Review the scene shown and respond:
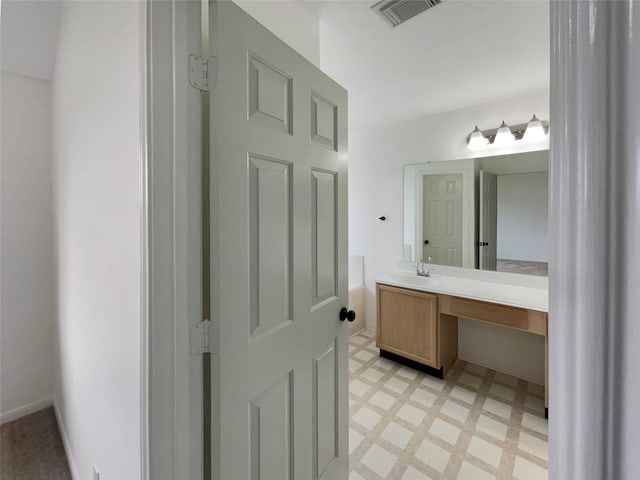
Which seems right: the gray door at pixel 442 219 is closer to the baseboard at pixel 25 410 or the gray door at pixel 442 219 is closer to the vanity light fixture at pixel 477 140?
the vanity light fixture at pixel 477 140

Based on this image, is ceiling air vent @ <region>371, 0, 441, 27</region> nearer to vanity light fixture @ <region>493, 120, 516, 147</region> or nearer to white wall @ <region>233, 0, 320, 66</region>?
white wall @ <region>233, 0, 320, 66</region>

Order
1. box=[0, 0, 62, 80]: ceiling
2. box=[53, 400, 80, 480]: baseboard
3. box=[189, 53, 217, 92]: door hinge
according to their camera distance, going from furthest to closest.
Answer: box=[0, 0, 62, 80]: ceiling < box=[53, 400, 80, 480]: baseboard < box=[189, 53, 217, 92]: door hinge

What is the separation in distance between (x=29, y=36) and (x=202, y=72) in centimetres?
199

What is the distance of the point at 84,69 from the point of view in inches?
50.9

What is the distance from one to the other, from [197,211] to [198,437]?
682 millimetres

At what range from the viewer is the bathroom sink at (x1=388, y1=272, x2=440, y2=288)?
276 cm

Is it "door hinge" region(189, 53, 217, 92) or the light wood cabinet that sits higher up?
"door hinge" region(189, 53, 217, 92)

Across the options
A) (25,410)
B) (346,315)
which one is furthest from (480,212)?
(25,410)

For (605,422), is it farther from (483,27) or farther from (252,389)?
(483,27)

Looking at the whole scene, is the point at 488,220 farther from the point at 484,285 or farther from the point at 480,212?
the point at 484,285

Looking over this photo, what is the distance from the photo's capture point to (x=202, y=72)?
2.83ft

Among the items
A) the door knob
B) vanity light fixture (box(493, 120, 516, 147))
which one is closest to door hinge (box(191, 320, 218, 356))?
the door knob

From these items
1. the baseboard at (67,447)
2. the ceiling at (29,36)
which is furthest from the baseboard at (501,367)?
the ceiling at (29,36)

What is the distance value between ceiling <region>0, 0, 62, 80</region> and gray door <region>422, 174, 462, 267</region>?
10.2ft
